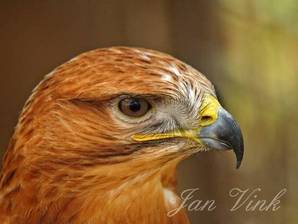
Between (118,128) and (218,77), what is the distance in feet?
2.32

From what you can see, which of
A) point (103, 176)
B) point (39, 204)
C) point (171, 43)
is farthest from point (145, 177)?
point (171, 43)

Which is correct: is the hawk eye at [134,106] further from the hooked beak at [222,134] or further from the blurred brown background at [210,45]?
the blurred brown background at [210,45]

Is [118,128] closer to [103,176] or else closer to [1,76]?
[103,176]

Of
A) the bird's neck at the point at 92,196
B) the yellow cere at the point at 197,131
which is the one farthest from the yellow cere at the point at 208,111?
the bird's neck at the point at 92,196

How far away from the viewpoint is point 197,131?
1214 millimetres

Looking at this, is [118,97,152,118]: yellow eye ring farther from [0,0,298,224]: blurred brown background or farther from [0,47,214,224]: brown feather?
[0,0,298,224]: blurred brown background

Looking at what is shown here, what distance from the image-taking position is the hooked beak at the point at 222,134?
1.20 meters

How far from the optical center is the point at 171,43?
6.13ft

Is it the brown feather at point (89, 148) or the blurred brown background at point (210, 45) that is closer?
the brown feather at point (89, 148)

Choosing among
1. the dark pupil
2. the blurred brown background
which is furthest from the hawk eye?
the blurred brown background

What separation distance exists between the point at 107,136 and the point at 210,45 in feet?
2.32

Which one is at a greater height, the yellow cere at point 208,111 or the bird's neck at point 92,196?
the yellow cere at point 208,111

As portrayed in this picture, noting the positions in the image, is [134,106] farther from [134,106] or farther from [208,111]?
[208,111]

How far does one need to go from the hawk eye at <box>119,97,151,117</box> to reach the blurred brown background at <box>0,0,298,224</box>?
0.67 meters
